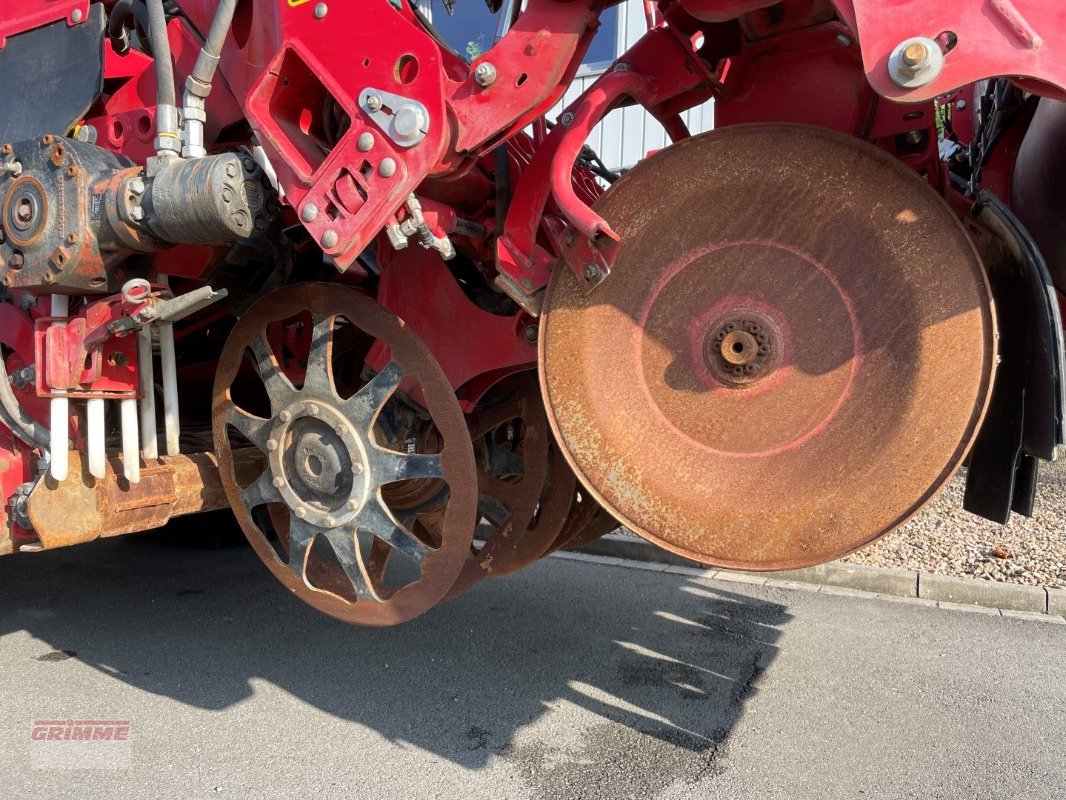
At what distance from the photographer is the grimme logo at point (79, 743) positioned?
2586mm

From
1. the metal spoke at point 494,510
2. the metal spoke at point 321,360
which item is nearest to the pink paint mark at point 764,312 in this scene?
the metal spoke at point 321,360

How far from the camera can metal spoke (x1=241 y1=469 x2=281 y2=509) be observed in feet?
8.30

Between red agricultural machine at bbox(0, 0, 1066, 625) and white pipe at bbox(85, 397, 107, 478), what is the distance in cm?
1

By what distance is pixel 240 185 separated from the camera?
214cm

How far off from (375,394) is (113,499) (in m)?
0.93

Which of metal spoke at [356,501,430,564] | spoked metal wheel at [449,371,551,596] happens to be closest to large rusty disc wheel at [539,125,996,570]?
metal spoke at [356,501,430,564]

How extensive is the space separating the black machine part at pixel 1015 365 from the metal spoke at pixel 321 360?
5.81 ft

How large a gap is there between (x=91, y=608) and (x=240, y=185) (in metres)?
2.82

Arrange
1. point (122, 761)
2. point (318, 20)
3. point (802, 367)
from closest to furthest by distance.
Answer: point (802, 367) < point (318, 20) < point (122, 761)

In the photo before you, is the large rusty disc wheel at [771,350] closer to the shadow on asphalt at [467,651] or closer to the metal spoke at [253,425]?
the metal spoke at [253,425]

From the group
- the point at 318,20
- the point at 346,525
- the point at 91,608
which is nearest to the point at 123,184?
the point at 318,20

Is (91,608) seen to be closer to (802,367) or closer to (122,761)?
(122,761)

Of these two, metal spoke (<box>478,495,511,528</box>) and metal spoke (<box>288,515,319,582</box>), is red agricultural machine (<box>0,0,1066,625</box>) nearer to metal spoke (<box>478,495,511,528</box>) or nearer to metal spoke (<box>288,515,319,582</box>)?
metal spoke (<box>288,515,319,582</box>)

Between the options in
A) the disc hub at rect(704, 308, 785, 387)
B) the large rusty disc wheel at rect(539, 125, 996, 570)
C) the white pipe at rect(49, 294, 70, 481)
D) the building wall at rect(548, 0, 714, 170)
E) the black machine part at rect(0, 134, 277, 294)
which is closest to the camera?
the large rusty disc wheel at rect(539, 125, 996, 570)
